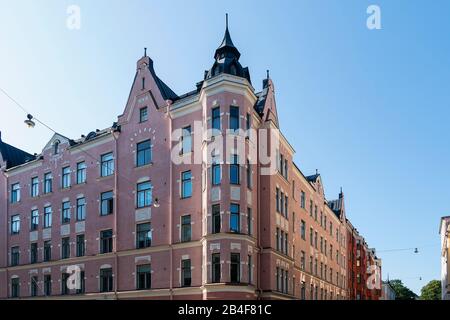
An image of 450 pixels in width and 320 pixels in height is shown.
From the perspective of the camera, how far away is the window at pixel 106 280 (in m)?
35.5

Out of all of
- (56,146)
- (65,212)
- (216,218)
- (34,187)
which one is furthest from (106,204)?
(216,218)

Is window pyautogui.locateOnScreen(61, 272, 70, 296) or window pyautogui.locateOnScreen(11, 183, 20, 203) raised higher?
window pyautogui.locateOnScreen(11, 183, 20, 203)

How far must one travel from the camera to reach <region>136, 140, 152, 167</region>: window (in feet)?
117

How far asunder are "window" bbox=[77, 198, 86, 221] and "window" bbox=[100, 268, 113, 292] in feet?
16.8

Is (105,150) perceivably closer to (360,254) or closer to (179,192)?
(179,192)

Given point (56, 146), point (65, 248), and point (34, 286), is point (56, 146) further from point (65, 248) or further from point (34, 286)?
point (34, 286)

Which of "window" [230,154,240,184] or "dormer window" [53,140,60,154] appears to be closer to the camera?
"window" [230,154,240,184]

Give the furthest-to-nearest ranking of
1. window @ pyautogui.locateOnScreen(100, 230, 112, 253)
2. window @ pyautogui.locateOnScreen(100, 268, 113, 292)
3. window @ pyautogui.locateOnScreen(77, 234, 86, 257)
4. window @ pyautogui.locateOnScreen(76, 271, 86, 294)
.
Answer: window @ pyautogui.locateOnScreen(77, 234, 86, 257)
window @ pyautogui.locateOnScreen(76, 271, 86, 294)
window @ pyautogui.locateOnScreen(100, 230, 112, 253)
window @ pyautogui.locateOnScreen(100, 268, 113, 292)

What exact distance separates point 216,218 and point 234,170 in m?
3.38

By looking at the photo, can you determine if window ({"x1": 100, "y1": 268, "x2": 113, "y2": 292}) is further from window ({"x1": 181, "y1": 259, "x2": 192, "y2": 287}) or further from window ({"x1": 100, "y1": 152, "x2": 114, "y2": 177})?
window ({"x1": 100, "y1": 152, "x2": 114, "y2": 177})

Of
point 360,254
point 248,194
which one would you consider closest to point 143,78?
point 248,194

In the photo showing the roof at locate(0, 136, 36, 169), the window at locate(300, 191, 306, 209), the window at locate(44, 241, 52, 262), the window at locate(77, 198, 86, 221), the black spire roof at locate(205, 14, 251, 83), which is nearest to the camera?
the black spire roof at locate(205, 14, 251, 83)

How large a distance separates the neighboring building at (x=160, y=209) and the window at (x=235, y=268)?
0.06 m

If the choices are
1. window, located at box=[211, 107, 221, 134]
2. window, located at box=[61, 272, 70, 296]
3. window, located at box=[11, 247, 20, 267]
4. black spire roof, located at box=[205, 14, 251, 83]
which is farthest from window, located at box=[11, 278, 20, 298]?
black spire roof, located at box=[205, 14, 251, 83]
